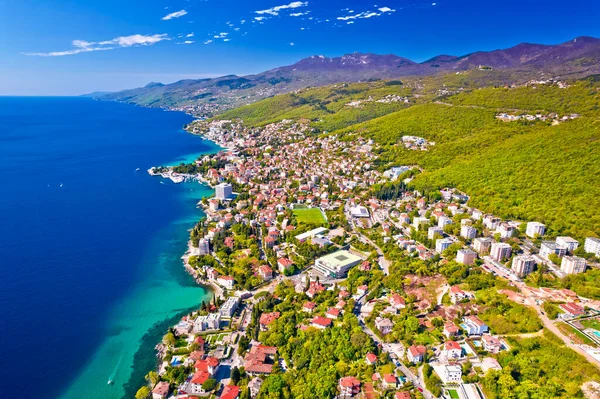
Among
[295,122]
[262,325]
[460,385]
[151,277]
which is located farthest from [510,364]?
[295,122]

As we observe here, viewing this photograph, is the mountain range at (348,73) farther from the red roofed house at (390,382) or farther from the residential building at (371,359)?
the red roofed house at (390,382)

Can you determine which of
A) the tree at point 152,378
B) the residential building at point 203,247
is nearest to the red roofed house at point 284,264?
the residential building at point 203,247

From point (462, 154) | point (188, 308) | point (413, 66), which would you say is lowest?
point (188, 308)

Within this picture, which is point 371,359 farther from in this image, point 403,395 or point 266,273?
point 266,273

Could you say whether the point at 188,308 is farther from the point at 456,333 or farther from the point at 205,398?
the point at 456,333

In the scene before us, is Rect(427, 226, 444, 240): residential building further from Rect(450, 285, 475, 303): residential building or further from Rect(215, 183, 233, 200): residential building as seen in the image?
Rect(215, 183, 233, 200): residential building

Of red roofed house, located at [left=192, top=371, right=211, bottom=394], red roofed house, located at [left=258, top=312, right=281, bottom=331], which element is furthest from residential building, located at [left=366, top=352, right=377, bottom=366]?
red roofed house, located at [left=192, top=371, right=211, bottom=394]

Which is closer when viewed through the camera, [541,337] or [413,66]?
[541,337]

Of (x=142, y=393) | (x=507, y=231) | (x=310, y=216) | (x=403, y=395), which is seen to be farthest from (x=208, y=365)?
(x=507, y=231)
